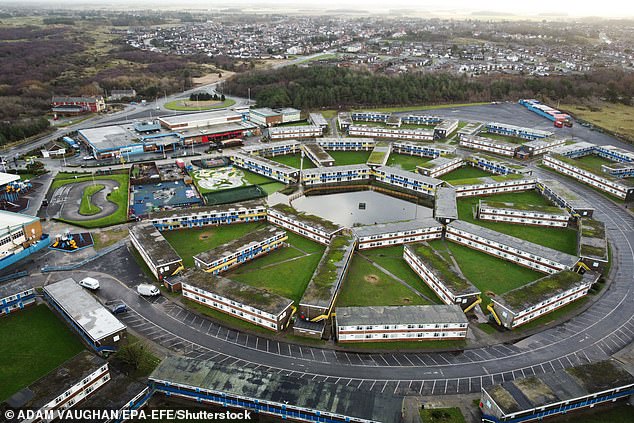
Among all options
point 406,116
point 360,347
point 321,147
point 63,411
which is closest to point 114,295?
point 63,411

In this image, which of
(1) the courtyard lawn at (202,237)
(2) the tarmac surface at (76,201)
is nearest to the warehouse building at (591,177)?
(1) the courtyard lawn at (202,237)

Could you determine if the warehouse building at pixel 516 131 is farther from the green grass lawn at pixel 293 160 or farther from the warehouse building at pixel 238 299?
the warehouse building at pixel 238 299

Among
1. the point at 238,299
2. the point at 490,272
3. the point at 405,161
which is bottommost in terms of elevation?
the point at 490,272

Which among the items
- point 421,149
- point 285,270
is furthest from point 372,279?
point 421,149

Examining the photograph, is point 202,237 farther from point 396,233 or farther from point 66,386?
point 66,386

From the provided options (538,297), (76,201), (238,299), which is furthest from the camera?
(76,201)

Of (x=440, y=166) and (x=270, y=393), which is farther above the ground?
(x=440, y=166)

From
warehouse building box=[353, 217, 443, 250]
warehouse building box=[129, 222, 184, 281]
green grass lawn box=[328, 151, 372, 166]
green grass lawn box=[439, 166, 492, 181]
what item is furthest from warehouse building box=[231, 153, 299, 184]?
green grass lawn box=[439, 166, 492, 181]

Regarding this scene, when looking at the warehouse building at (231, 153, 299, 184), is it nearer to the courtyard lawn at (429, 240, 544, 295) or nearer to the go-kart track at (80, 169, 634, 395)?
the courtyard lawn at (429, 240, 544, 295)
